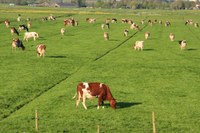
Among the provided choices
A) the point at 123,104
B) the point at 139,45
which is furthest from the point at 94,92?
the point at 139,45

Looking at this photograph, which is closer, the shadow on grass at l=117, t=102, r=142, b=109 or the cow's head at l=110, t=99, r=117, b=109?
the cow's head at l=110, t=99, r=117, b=109

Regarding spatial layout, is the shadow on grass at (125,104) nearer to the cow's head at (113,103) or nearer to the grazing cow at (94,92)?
the cow's head at (113,103)

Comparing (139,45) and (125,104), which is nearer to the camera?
(125,104)

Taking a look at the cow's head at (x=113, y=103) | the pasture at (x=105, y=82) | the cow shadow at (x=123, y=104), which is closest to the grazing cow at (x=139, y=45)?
the pasture at (x=105, y=82)

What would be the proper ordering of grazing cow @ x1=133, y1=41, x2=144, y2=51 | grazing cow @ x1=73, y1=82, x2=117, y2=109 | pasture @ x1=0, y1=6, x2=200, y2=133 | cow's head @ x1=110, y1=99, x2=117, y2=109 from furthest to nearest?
grazing cow @ x1=133, y1=41, x2=144, y2=51 < cow's head @ x1=110, y1=99, x2=117, y2=109 < grazing cow @ x1=73, y1=82, x2=117, y2=109 < pasture @ x1=0, y1=6, x2=200, y2=133

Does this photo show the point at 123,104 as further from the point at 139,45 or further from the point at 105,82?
the point at 139,45

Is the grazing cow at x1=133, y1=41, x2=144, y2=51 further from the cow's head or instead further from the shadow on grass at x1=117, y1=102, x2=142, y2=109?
the cow's head

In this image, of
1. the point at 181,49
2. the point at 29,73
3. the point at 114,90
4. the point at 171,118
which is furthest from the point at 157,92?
the point at 181,49

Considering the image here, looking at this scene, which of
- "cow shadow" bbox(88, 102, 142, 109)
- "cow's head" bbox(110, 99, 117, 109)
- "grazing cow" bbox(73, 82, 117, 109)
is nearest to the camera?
"grazing cow" bbox(73, 82, 117, 109)

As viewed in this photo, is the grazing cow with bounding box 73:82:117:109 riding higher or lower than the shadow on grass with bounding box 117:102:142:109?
higher

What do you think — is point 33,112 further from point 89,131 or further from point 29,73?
point 29,73

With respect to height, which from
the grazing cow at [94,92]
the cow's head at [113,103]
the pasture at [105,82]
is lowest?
the pasture at [105,82]

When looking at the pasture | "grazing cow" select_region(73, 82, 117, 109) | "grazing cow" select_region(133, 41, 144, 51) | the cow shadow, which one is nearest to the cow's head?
"grazing cow" select_region(73, 82, 117, 109)

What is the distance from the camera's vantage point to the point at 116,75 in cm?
3375
